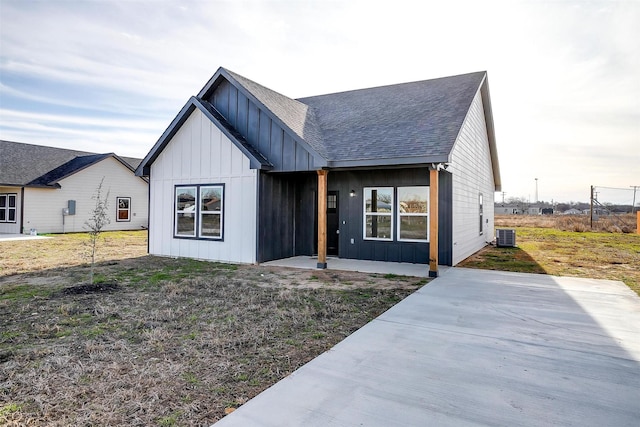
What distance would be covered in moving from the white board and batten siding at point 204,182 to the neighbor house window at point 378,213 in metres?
3.28

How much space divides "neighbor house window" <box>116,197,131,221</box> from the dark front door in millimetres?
16650

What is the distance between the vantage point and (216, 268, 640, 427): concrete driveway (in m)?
2.61

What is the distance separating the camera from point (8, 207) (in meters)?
19.5

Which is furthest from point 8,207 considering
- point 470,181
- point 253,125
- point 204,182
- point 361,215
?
point 470,181

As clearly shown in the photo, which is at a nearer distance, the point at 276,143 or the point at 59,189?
the point at 276,143

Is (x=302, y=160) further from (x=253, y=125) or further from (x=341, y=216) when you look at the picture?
(x=341, y=216)

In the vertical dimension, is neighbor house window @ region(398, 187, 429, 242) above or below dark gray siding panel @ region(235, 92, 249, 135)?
below

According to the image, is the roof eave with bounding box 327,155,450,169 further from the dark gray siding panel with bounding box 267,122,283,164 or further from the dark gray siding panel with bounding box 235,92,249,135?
the dark gray siding panel with bounding box 235,92,249,135

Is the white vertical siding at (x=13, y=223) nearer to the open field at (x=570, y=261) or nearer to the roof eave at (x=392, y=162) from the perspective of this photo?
the roof eave at (x=392, y=162)

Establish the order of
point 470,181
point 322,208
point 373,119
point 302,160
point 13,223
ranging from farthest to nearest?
point 13,223
point 470,181
point 373,119
point 302,160
point 322,208

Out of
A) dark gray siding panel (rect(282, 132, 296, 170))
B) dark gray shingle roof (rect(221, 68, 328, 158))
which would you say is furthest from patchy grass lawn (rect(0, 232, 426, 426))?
dark gray shingle roof (rect(221, 68, 328, 158))

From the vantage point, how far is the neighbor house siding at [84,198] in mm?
19188

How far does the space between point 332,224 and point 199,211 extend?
4.09 meters

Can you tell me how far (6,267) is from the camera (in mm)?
9164
